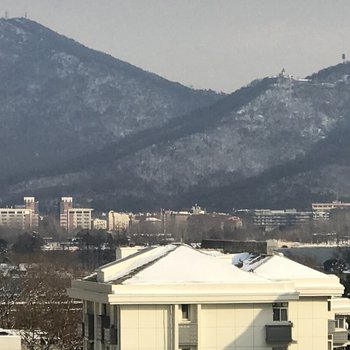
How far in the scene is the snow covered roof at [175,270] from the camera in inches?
1153

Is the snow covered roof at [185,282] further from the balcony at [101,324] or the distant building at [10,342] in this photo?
the distant building at [10,342]

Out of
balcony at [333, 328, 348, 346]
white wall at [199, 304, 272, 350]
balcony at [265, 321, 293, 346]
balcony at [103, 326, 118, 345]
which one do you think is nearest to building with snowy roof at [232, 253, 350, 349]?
balcony at [333, 328, 348, 346]

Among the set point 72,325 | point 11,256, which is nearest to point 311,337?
point 72,325

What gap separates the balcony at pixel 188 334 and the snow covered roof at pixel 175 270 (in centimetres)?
68

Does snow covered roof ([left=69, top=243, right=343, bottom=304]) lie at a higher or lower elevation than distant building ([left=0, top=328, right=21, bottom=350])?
higher

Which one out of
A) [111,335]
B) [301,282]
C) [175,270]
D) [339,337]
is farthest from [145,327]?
[339,337]

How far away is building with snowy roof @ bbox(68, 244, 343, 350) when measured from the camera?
28.9 meters

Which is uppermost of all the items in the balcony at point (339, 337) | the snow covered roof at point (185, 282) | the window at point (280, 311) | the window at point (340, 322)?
the snow covered roof at point (185, 282)

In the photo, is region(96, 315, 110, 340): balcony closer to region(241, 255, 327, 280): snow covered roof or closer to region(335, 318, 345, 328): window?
region(241, 255, 327, 280): snow covered roof

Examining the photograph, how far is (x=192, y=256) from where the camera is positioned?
30328mm

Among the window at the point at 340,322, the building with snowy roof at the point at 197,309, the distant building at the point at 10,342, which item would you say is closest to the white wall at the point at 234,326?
the building with snowy roof at the point at 197,309

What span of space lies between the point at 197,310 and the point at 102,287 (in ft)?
5.09

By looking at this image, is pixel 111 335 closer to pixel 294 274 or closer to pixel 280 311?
pixel 280 311

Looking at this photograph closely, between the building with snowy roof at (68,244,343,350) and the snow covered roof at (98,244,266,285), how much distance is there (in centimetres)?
2
